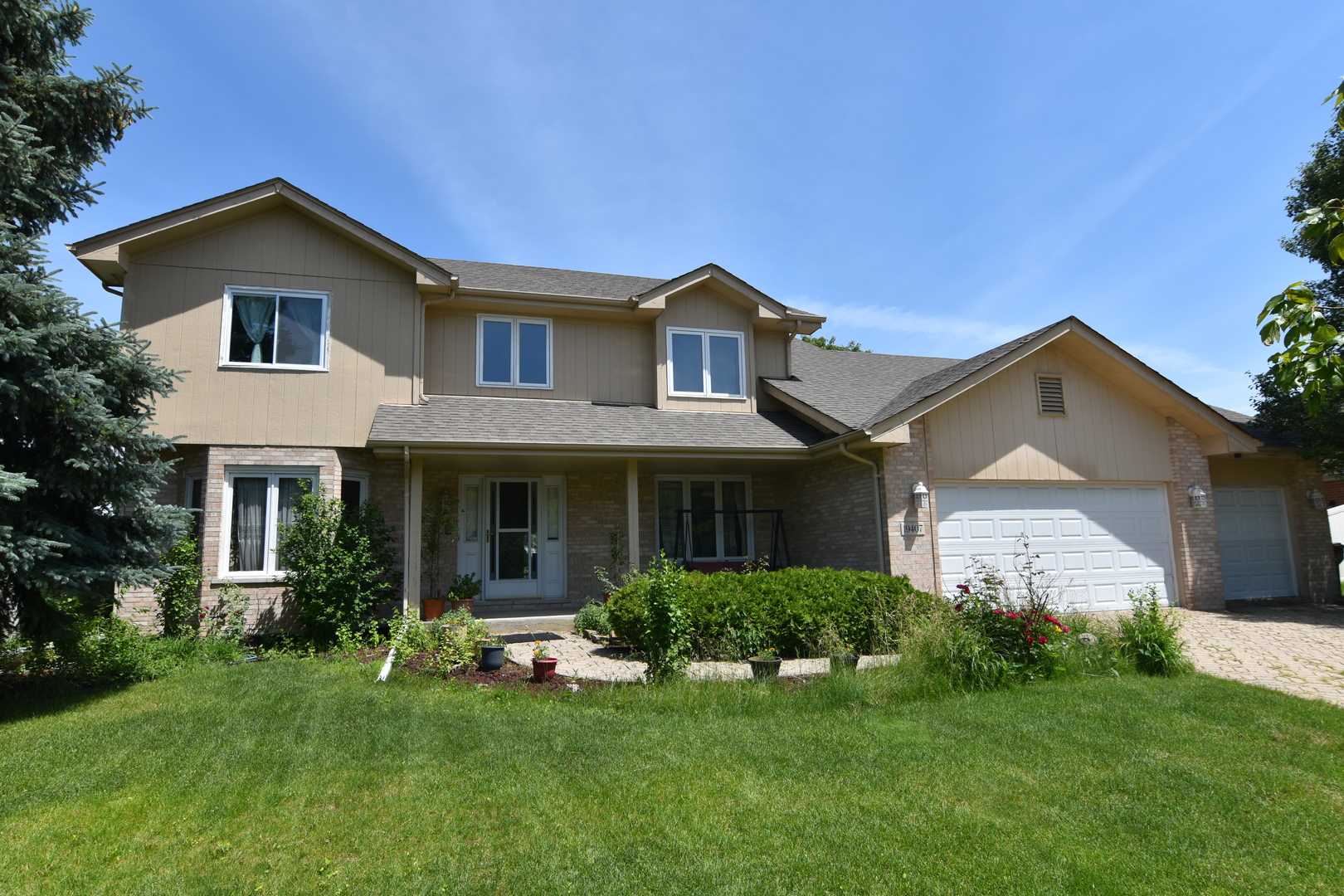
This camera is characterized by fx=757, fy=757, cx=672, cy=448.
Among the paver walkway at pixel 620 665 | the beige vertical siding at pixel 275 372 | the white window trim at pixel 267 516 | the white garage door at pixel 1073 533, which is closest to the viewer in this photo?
the paver walkway at pixel 620 665

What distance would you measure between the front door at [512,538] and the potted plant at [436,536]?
2.33 feet

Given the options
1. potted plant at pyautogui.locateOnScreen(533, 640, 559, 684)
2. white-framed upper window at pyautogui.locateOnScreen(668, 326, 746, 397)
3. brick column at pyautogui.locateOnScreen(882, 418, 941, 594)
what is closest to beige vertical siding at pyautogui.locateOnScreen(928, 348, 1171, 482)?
brick column at pyautogui.locateOnScreen(882, 418, 941, 594)

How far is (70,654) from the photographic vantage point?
27.0 ft

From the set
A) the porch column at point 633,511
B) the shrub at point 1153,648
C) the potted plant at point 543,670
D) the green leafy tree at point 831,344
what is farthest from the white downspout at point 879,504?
the green leafy tree at point 831,344

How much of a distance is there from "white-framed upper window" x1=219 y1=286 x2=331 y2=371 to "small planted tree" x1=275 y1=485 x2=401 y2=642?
7.94ft

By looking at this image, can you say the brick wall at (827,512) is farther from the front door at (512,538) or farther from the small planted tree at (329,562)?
the small planted tree at (329,562)

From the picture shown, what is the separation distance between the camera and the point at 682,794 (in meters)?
4.84

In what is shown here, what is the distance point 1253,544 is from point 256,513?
18114 mm

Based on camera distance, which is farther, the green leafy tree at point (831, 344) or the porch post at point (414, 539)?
the green leafy tree at point (831, 344)

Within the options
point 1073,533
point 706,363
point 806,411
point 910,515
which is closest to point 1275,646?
point 1073,533

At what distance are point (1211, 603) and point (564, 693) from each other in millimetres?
12253

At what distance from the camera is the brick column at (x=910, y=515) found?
38.9 feet

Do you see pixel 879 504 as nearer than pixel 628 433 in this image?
Yes

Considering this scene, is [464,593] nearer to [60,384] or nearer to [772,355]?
[60,384]
